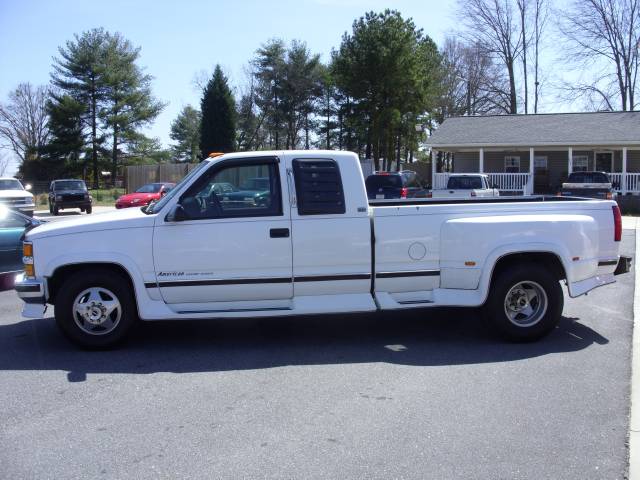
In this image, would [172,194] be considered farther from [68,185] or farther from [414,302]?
[68,185]

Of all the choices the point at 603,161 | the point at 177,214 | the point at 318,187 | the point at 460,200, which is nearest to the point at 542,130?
the point at 603,161

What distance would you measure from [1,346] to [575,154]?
32.1 metres

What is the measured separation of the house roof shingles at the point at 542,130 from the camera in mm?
30953

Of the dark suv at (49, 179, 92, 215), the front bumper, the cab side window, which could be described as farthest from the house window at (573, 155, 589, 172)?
the front bumper

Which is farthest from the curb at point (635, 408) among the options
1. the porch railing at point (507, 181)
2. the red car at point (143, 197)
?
the porch railing at point (507, 181)

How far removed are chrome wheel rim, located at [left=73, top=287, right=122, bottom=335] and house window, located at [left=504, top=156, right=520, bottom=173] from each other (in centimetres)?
3146

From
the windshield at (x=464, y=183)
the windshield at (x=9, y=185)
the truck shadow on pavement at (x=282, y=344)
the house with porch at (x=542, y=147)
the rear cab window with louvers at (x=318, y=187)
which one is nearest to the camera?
the truck shadow on pavement at (x=282, y=344)

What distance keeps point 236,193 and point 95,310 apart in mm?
1897

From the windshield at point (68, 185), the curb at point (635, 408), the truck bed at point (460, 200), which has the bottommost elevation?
the curb at point (635, 408)

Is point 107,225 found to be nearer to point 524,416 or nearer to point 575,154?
point 524,416

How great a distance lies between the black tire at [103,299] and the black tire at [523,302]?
3.86 metres

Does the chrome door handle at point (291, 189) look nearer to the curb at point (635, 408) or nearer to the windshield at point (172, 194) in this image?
the windshield at point (172, 194)

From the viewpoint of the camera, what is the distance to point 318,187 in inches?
267

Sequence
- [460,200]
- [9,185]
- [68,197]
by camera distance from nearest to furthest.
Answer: [460,200] < [9,185] < [68,197]
